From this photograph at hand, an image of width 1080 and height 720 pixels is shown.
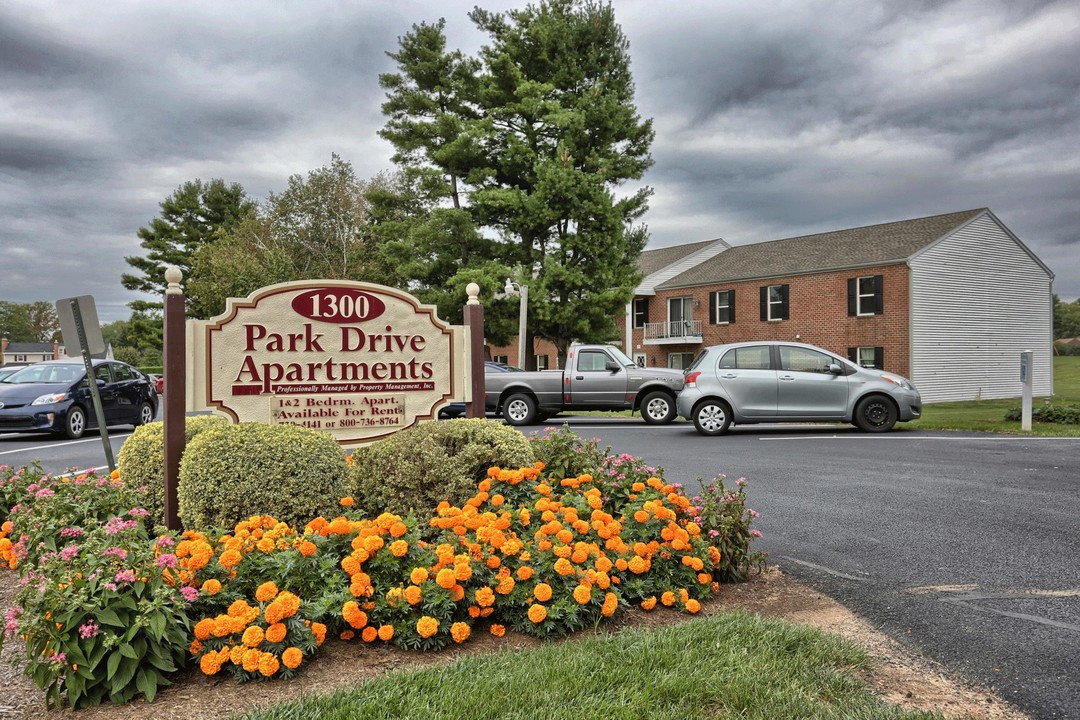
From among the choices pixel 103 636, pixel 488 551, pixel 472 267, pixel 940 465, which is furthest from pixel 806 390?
pixel 472 267

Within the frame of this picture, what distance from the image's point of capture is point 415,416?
603cm

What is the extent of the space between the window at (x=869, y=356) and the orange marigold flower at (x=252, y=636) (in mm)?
27293

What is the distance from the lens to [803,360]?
1350 cm

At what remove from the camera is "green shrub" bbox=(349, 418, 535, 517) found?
4734 millimetres

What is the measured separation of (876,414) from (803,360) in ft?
5.69

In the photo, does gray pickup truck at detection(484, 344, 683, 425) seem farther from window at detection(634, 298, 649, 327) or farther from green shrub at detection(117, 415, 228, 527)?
window at detection(634, 298, 649, 327)

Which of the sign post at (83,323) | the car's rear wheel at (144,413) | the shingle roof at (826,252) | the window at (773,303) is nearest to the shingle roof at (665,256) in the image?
the shingle roof at (826,252)

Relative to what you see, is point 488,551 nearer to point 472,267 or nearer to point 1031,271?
Result: point 472,267

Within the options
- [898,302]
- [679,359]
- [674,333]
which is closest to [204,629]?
[898,302]

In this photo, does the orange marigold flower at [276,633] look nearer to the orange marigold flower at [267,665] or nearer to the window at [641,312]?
the orange marigold flower at [267,665]

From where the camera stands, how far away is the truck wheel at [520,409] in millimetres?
16922

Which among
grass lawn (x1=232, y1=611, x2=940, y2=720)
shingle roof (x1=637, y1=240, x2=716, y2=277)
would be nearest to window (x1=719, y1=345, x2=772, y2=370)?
grass lawn (x1=232, y1=611, x2=940, y2=720)

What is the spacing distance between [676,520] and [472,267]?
69.2 ft

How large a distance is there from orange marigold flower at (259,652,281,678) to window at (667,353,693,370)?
3135cm
